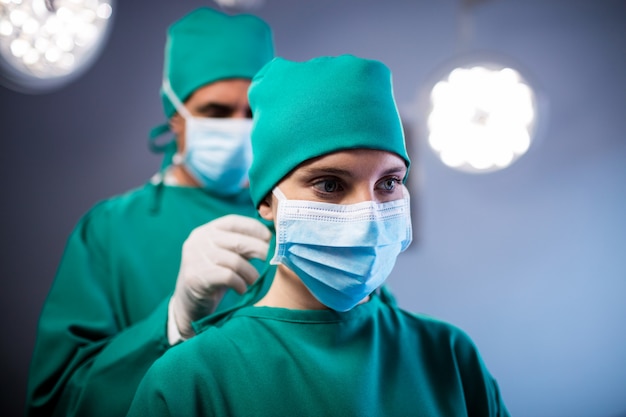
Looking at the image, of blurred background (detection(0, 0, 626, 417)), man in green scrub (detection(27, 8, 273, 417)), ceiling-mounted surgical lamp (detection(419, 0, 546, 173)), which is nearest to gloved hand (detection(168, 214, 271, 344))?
man in green scrub (detection(27, 8, 273, 417))

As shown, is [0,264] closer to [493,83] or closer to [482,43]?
[493,83]

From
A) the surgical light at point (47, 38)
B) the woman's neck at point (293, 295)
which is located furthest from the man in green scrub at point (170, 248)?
the surgical light at point (47, 38)

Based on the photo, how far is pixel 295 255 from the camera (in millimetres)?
1132

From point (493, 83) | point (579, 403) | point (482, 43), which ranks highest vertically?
point (482, 43)

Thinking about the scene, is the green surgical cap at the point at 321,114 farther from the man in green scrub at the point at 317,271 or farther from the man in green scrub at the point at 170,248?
the man in green scrub at the point at 170,248

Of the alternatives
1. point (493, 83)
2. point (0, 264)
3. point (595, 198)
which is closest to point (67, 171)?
point (0, 264)

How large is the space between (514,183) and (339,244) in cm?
231

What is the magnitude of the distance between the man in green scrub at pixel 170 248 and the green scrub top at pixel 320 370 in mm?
217

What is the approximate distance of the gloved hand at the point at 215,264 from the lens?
1.30 metres

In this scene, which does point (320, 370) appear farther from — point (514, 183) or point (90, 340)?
point (514, 183)

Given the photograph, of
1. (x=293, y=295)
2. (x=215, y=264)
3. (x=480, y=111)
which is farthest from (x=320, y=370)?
(x=480, y=111)

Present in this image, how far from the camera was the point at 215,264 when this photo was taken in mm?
1306

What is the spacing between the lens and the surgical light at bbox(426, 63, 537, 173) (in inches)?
82.1

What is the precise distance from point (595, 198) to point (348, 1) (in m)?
1.81
